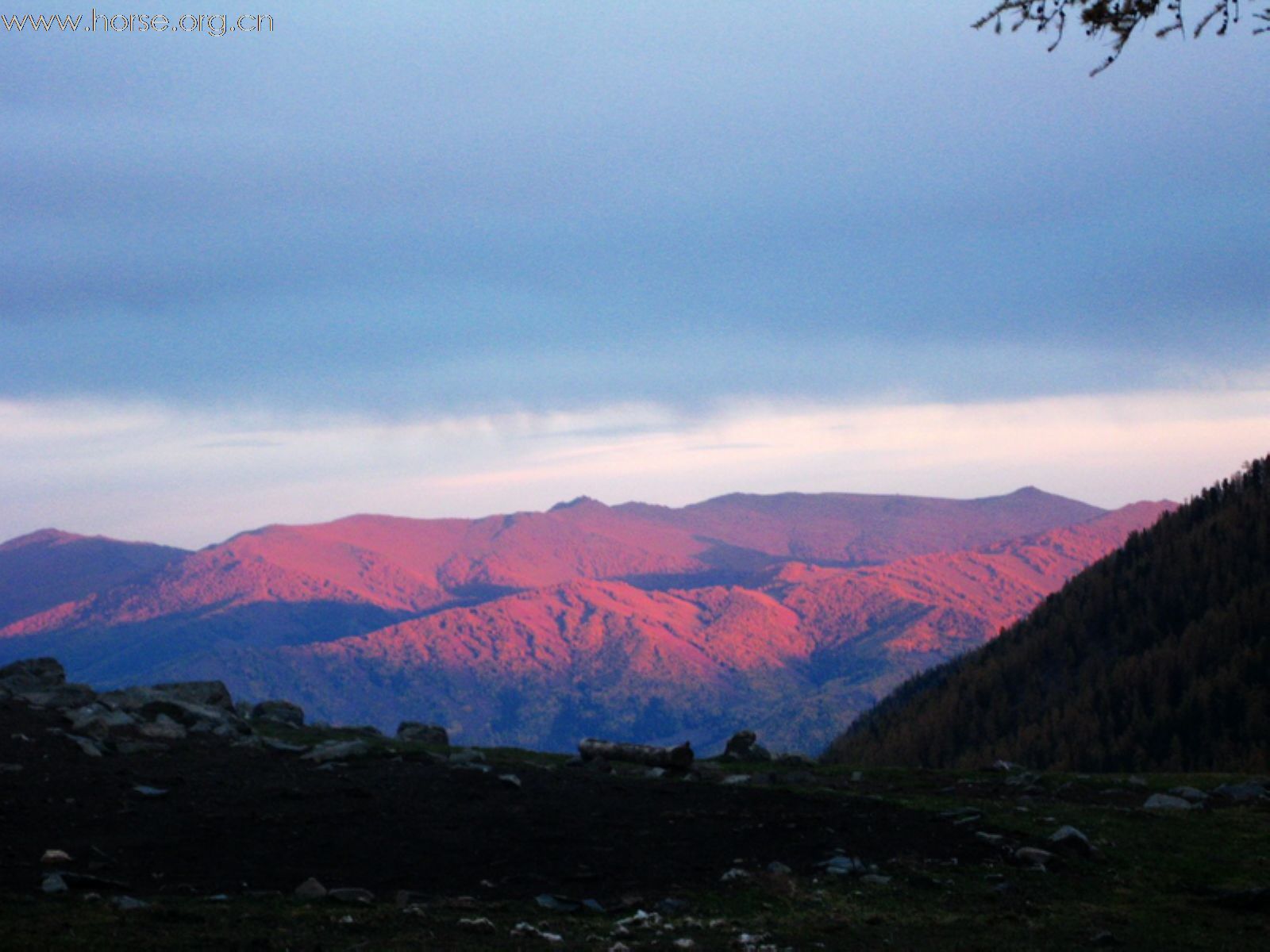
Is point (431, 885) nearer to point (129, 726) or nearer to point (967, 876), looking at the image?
point (967, 876)

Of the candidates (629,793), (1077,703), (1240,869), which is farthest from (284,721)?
(1077,703)

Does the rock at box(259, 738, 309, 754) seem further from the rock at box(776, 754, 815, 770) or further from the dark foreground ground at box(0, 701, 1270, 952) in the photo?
the rock at box(776, 754, 815, 770)

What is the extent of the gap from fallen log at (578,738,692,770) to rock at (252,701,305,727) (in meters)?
16.1

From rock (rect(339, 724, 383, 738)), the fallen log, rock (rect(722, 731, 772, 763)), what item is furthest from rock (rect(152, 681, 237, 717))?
rock (rect(722, 731, 772, 763))

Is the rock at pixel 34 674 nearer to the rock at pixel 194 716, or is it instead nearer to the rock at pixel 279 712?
the rock at pixel 194 716

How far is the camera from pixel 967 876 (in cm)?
2291

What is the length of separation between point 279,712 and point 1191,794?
36687mm

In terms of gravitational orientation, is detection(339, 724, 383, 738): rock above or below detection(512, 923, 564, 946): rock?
below

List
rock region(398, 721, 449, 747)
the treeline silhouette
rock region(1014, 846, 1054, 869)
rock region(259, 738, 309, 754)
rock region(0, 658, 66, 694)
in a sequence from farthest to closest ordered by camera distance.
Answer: the treeline silhouette < rock region(398, 721, 449, 747) < rock region(0, 658, 66, 694) < rock region(259, 738, 309, 754) < rock region(1014, 846, 1054, 869)

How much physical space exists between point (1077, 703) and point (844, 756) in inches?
1523

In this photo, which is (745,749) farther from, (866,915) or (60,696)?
(866,915)

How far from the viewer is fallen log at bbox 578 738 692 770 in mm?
37594

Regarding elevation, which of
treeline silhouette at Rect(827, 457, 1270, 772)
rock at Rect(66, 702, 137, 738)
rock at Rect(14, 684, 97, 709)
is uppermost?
rock at Rect(14, 684, 97, 709)

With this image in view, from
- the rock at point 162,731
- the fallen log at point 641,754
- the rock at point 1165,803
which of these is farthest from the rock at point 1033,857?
the rock at point 162,731
